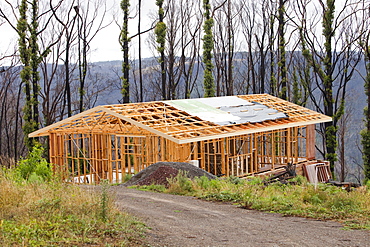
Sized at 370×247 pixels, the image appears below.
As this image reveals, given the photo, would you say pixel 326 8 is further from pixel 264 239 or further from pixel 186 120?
pixel 264 239

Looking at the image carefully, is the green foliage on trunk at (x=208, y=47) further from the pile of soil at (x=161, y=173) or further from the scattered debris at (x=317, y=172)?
the pile of soil at (x=161, y=173)

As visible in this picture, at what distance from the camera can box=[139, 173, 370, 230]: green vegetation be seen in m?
8.61

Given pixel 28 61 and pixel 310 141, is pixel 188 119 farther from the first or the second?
pixel 28 61

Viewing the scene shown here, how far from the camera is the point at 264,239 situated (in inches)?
264

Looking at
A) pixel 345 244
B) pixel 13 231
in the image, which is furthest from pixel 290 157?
pixel 13 231

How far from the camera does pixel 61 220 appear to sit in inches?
260

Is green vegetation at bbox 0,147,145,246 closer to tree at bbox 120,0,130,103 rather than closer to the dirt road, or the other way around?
the dirt road

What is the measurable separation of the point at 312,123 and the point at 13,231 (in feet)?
60.5

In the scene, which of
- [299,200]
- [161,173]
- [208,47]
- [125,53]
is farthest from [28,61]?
[299,200]

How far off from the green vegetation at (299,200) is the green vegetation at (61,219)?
11.6ft

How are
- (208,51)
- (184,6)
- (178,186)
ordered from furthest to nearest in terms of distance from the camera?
(184,6), (208,51), (178,186)

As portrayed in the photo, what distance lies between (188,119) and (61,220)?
36.9ft

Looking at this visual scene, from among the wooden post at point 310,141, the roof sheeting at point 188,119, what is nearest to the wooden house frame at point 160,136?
the roof sheeting at point 188,119

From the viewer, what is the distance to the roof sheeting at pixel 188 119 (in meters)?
16.2
